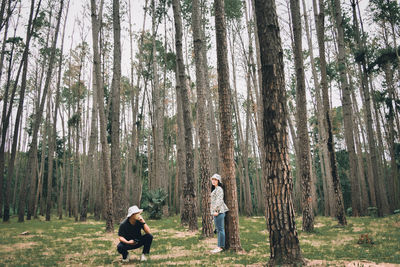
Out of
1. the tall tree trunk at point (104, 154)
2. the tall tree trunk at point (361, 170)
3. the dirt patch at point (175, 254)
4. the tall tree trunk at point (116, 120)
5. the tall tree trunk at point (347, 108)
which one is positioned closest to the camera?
the dirt patch at point (175, 254)

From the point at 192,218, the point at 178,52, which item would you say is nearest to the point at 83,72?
the point at 178,52

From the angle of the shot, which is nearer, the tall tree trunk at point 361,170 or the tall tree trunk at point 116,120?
the tall tree trunk at point 116,120

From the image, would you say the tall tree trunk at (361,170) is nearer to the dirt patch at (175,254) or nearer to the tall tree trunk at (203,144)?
the tall tree trunk at (203,144)

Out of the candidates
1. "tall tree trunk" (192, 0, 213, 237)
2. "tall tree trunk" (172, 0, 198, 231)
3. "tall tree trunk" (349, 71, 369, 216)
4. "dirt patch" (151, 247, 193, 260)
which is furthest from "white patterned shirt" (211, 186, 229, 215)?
"tall tree trunk" (349, 71, 369, 216)

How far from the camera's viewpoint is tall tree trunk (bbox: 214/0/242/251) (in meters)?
6.09

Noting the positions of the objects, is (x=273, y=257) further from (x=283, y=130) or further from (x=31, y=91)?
(x=31, y=91)

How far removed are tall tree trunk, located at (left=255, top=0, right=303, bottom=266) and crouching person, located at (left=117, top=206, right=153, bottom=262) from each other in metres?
2.60

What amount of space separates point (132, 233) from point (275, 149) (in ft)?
11.2

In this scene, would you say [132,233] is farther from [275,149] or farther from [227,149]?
[275,149]

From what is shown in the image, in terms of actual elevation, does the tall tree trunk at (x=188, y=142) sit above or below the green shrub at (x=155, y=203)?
above

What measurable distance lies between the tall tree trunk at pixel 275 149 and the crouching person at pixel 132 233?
260 centimetres

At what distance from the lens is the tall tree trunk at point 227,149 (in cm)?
609

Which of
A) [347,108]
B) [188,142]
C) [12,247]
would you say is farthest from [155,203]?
[347,108]

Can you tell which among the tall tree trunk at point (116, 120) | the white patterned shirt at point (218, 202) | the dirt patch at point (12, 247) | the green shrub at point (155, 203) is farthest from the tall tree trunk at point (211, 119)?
the dirt patch at point (12, 247)
